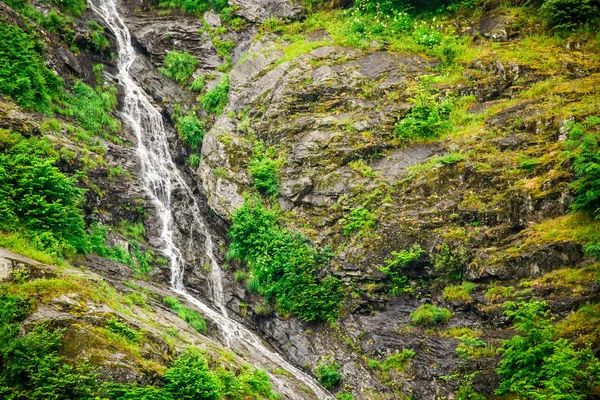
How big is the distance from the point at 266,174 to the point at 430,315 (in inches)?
352

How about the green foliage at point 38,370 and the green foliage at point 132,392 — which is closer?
the green foliage at point 38,370

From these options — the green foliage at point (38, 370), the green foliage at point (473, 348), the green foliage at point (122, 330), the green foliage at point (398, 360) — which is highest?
the green foliage at point (38, 370)

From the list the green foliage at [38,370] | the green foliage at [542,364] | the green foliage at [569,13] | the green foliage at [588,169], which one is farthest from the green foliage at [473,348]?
the green foliage at [569,13]

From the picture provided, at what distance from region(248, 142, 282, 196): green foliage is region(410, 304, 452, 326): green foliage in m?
7.65

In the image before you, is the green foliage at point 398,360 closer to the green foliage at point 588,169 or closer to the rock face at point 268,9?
the green foliage at point 588,169

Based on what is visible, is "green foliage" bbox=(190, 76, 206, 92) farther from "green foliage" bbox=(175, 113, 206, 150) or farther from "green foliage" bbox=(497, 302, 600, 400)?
"green foliage" bbox=(497, 302, 600, 400)

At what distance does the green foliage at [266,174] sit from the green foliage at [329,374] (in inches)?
292

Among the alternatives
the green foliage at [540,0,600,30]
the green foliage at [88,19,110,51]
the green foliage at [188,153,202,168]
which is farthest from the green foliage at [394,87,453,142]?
the green foliage at [88,19,110,51]

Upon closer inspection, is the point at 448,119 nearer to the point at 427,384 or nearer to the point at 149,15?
the point at 427,384

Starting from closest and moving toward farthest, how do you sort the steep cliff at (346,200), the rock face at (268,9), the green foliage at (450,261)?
the steep cliff at (346,200)
the green foliage at (450,261)
the rock face at (268,9)

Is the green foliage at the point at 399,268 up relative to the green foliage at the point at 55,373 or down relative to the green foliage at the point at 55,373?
down

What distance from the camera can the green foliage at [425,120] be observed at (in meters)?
20.2

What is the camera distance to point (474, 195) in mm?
17266

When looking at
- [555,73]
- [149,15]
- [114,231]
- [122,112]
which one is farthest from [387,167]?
[149,15]
